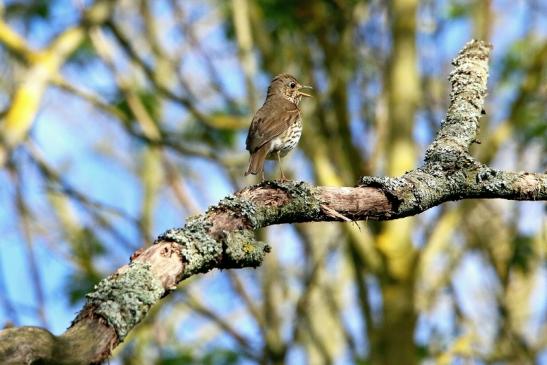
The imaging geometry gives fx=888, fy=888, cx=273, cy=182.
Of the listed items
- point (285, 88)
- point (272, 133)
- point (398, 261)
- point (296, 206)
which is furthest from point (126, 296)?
point (398, 261)

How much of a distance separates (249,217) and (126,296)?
622 millimetres

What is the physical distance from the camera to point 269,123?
539cm

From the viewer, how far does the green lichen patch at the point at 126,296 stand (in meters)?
2.42

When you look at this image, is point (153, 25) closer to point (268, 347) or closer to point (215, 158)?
point (215, 158)

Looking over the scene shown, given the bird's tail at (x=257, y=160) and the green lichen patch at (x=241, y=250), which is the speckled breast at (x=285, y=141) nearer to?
the bird's tail at (x=257, y=160)

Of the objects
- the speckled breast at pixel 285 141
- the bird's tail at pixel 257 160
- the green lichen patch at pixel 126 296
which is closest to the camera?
the green lichen patch at pixel 126 296

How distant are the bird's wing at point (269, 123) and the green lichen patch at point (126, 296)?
2707mm

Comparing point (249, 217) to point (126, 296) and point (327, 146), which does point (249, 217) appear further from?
point (327, 146)

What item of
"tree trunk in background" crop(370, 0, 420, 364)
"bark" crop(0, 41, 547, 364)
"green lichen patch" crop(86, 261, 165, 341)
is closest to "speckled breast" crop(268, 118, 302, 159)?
"bark" crop(0, 41, 547, 364)

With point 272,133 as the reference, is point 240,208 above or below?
below

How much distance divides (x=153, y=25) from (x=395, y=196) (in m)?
8.78

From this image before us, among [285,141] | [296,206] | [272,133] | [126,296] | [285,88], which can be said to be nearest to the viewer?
[126,296]

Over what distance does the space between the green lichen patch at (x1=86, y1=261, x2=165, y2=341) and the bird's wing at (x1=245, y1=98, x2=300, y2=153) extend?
2.71m

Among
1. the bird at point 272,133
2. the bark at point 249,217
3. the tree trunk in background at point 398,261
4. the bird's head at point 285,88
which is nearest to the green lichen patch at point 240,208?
the bark at point 249,217
